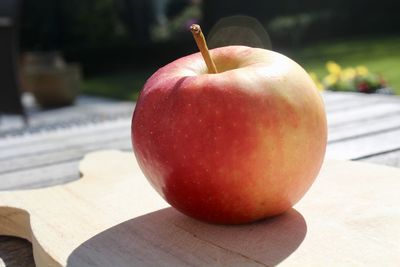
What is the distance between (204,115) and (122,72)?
11523 millimetres

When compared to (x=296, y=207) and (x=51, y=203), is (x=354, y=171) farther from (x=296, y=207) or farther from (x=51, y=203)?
(x=51, y=203)

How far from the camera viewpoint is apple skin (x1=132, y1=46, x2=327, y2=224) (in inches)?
36.4

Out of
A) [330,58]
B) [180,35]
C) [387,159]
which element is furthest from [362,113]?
[180,35]

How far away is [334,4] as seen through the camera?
14.2 meters

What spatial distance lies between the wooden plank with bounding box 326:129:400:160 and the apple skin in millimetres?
540

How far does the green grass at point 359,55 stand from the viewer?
7723 millimetres

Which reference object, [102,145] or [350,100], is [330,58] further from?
[102,145]

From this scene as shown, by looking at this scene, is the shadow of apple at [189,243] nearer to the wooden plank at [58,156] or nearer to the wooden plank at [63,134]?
the wooden plank at [58,156]

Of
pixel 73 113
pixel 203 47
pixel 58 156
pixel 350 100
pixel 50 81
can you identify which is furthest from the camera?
pixel 50 81

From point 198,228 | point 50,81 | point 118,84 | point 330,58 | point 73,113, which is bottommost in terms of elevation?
point 118,84

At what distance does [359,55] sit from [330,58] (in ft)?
1.58

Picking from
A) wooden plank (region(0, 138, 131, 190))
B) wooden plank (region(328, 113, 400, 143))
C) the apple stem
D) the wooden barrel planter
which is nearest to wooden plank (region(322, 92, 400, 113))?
wooden plank (region(328, 113, 400, 143))

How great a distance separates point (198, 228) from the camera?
3.22ft

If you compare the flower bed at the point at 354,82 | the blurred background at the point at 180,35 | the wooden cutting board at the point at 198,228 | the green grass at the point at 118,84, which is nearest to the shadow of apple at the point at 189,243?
the wooden cutting board at the point at 198,228
